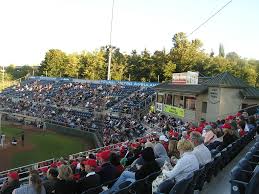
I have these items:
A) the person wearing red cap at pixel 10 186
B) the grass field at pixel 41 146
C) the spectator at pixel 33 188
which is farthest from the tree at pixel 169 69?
the spectator at pixel 33 188

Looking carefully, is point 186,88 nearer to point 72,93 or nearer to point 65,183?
point 72,93

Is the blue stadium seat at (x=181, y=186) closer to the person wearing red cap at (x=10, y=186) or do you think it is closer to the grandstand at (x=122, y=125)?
the grandstand at (x=122, y=125)

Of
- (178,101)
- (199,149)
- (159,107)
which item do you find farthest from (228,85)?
(199,149)

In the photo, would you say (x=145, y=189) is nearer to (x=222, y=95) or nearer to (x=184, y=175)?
(x=184, y=175)

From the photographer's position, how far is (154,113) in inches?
1247

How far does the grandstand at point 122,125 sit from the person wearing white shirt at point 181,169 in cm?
8

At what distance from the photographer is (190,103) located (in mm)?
27734

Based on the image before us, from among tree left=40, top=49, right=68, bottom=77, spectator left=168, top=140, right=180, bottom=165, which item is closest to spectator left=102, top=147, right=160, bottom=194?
spectator left=168, top=140, right=180, bottom=165

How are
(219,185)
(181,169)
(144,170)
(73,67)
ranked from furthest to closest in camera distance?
(73,67)
(219,185)
(144,170)
(181,169)

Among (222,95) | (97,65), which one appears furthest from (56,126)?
(97,65)

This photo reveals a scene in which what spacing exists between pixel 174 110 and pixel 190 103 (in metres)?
1.52

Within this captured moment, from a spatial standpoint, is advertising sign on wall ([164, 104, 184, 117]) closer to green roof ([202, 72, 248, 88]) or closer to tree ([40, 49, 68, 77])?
green roof ([202, 72, 248, 88])

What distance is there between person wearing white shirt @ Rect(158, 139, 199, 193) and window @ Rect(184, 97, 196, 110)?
21.3 meters

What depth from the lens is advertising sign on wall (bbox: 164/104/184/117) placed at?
89.1ft
